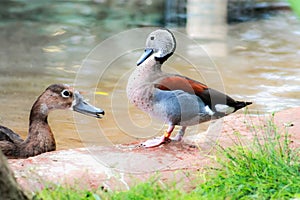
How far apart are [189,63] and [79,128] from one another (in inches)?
118

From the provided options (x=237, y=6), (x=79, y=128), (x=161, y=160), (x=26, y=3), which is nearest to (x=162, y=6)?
(x=237, y=6)

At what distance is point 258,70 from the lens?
1033 centimetres

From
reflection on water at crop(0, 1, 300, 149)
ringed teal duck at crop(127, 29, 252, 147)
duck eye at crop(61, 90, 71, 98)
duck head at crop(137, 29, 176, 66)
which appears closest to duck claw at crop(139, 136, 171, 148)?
ringed teal duck at crop(127, 29, 252, 147)

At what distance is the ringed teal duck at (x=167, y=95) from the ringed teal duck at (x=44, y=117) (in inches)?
32.7

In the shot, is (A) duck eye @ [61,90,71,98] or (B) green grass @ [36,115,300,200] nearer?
(B) green grass @ [36,115,300,200]

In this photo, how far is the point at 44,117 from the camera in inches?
251

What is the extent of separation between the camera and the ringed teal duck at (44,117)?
6191 mm

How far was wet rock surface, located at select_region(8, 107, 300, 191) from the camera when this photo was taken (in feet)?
15.7

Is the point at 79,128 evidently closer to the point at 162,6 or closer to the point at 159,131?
the point at 159,131

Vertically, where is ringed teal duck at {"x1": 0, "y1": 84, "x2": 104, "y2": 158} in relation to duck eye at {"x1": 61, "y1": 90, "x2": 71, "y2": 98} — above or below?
below

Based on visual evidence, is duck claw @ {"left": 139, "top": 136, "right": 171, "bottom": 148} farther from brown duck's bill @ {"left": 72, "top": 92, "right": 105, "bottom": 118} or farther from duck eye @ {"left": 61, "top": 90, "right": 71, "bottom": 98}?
duck eye @ {"left": 61, "top": 90, "right": 71, "bottom": 98}

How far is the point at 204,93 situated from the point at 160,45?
0.49 meters

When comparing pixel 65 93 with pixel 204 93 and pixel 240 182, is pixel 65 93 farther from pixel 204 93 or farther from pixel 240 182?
pixel 240 182

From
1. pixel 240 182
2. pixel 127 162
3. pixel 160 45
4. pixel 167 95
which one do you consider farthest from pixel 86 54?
pixel 240 182
